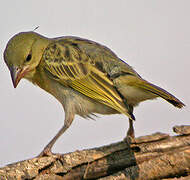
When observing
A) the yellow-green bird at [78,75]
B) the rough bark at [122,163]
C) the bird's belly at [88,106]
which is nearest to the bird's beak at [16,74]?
the yellow-green bird at [78,75]

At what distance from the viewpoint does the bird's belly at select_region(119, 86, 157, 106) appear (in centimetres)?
494

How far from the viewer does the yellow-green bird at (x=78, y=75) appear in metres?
5.13

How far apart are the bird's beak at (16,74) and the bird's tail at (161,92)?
6.42ft

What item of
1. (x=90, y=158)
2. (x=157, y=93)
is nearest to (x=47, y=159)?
(x=90, y=158)

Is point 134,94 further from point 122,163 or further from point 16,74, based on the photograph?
point 16,74

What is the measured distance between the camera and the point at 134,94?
5.03 metres

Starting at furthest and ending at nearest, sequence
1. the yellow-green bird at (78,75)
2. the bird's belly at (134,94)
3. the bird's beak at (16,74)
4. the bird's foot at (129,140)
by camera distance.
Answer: the bird's beak at (16,74)
the yellow-green bird at (78,75)
the bird's belly at (134,94)
the bird's foot at (129,140)

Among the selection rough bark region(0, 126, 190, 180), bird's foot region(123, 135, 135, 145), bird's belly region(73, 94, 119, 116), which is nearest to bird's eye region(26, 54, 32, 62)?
bird's belly region(73, 94, 119, 116)

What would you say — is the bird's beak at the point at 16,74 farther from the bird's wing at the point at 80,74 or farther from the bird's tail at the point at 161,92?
the bird's tail at the point at 161,92

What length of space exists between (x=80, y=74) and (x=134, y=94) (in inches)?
41.8

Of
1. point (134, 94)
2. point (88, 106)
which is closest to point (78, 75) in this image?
point (88, 106)

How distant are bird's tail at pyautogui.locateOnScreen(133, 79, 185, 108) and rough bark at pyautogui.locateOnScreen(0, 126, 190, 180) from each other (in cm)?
33

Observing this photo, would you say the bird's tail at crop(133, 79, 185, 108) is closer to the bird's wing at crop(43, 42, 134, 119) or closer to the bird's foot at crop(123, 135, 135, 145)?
the bird's wing at crop(43, 42, 134, 119)

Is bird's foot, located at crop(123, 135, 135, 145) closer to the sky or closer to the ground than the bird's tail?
closer to the ground
